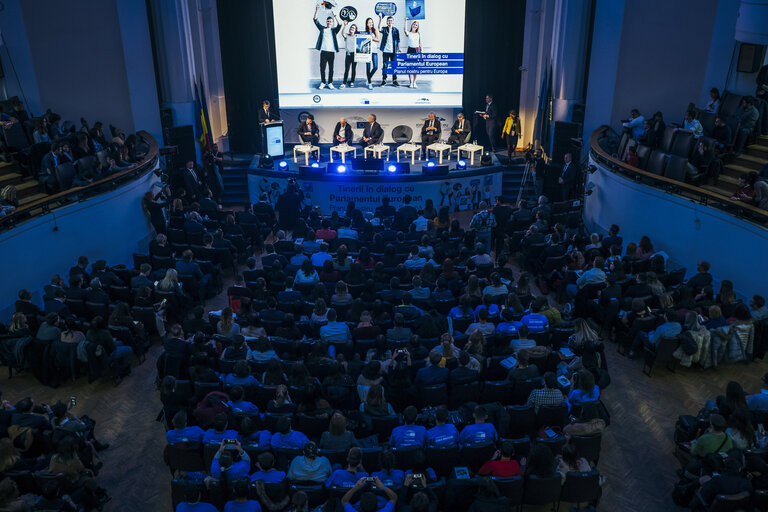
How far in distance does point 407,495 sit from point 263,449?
141cm

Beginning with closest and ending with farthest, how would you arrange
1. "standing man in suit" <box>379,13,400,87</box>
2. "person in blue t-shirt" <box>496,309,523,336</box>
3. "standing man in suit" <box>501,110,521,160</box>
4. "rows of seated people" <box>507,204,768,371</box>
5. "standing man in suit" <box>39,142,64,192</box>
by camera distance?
"person in blue t-shirt" <box>496,309,523,336</box> < "rows of seated people" <box>507,204,768,371</box> < "standing man in suit" <box>39,142,64,192</box> < "standing man in suit" <box>501,110,521,160</box> < "standing man in suit" <box>379,13,400,87</box>

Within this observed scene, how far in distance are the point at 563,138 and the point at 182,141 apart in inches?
362

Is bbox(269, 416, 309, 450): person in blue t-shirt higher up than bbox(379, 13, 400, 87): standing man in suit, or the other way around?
bbox(379, 13, 400, 87): standing man in suit

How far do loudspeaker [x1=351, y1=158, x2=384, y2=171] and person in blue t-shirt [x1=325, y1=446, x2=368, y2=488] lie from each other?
10072 millimetres

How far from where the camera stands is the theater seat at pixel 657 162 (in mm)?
11828

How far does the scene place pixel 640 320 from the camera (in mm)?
8734

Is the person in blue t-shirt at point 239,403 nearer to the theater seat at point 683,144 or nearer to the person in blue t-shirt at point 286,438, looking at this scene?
the person in blue t-shirt at point 286,438

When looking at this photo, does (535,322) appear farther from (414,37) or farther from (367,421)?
(414,37)

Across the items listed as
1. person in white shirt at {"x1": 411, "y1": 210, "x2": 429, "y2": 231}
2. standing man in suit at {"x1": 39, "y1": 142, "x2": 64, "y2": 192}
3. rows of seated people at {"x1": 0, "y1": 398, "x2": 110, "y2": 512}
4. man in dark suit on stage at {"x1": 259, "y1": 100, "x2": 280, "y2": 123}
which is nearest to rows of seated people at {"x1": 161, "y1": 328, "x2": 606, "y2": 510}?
rows of seated people at {"x1": 0, "y1": 398, "x2": 110, "y2": 512}

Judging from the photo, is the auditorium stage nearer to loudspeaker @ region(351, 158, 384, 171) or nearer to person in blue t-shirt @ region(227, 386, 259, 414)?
loudspeaker @ region(351, 158, 384, 171)

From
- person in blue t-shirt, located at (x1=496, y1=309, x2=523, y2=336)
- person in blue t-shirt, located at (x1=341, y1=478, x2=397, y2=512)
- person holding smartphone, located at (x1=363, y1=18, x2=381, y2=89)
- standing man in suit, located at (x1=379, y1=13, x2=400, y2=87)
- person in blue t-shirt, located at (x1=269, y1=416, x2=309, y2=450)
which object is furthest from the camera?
standing man in suit, located at (x1=379, y1=13, x2=400, y2=87)

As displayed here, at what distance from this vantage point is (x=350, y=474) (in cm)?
553

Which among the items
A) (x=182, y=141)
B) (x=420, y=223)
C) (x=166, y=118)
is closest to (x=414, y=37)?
(x=182, y=141)

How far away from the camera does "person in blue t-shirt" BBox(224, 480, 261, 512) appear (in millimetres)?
5242
